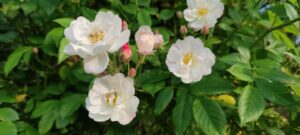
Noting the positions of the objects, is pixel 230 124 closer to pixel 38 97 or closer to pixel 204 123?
pixel 204 123

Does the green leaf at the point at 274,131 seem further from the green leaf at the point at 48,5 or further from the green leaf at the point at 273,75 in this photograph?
the green leaf at the point at 48,5

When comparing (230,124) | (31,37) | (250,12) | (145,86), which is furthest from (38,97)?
(250,12)

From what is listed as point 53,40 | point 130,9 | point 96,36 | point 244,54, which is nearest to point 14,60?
point 53,40

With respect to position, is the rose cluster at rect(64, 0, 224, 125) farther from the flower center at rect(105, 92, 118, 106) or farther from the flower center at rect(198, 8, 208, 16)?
the flower center at rect(198, 8, 208, 16)

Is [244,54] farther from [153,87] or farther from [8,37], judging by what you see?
[8,37]

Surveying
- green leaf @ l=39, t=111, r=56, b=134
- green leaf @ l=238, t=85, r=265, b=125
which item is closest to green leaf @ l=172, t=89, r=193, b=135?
green leaf @ l=238, t=85, r=265, b=125

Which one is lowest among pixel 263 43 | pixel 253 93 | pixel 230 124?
pixel 230 124
